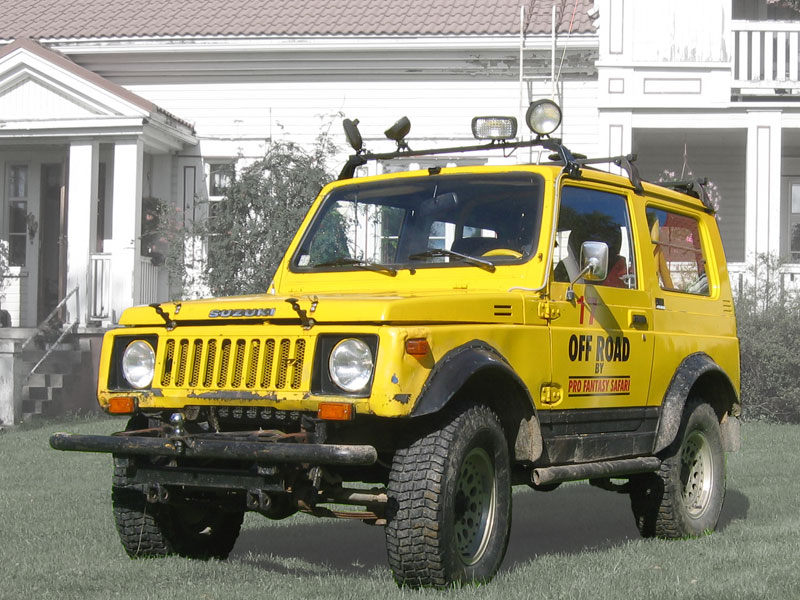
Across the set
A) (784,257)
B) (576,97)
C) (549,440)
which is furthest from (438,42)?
(549,440)

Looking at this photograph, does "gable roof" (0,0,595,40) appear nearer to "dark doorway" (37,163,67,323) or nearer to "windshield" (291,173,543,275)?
"dark doorway" (37,163,67,323)

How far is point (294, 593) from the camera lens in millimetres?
5789

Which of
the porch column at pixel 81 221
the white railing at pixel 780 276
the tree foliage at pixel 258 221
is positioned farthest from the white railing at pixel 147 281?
the white railing at pixel 780 276

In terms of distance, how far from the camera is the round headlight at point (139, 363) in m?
6.18

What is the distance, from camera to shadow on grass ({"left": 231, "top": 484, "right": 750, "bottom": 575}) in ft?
22.4

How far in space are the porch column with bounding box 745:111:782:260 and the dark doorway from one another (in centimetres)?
986

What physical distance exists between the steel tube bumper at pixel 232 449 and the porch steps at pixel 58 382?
9.82m

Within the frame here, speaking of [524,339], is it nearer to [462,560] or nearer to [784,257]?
[462,560]

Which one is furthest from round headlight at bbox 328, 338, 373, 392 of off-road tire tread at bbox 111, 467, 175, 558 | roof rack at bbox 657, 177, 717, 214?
roof rack at bbox 657, 177, 717, 214

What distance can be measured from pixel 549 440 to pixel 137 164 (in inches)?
469

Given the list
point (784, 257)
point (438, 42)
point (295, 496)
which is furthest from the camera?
point (438, 42)

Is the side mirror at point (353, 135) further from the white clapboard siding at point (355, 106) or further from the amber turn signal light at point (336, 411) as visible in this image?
the white clapboard siding at point (355, 106)

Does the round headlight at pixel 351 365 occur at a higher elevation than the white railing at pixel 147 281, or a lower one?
lower

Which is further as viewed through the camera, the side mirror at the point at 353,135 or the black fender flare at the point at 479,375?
the side mirror at the point at 353,135
